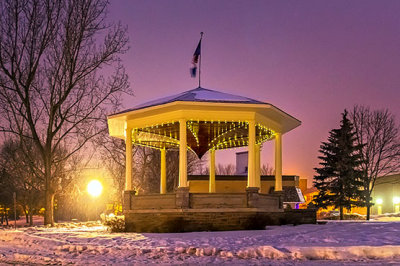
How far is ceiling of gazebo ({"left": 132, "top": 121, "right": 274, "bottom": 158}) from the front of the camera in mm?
21000

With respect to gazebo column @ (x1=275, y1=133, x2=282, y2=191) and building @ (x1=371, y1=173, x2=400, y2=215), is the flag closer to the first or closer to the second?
gazebo column @ (x1=275, y1=133, x2=282, y2=191)

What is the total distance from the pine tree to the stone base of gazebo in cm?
2008

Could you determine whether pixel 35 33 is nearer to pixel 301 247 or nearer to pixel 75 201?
pixel 301 247

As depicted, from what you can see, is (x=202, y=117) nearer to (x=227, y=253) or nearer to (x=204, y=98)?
(x=204, y=98)

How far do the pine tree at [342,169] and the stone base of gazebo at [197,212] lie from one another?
20082 millimetres

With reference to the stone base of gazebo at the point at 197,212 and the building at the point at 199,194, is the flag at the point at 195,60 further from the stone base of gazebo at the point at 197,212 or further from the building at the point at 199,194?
the stone base of gazebo at the point at 197,212

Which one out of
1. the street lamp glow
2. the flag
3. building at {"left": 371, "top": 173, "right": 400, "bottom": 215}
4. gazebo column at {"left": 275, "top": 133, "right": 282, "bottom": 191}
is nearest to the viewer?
the flag

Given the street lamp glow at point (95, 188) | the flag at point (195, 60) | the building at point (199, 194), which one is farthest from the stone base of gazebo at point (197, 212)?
the flag at point (195, 60)

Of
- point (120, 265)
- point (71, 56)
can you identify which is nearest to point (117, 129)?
point (71, 56)

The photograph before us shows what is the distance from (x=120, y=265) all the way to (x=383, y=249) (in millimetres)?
5257

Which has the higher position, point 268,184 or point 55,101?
point 55,101

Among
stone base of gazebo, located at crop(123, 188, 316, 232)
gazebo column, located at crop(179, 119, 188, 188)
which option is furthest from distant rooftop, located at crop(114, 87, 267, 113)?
stone base of gazebo, located at crop(123, 188, 316, 232)

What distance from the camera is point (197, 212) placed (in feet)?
56.6

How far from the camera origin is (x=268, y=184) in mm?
36594
